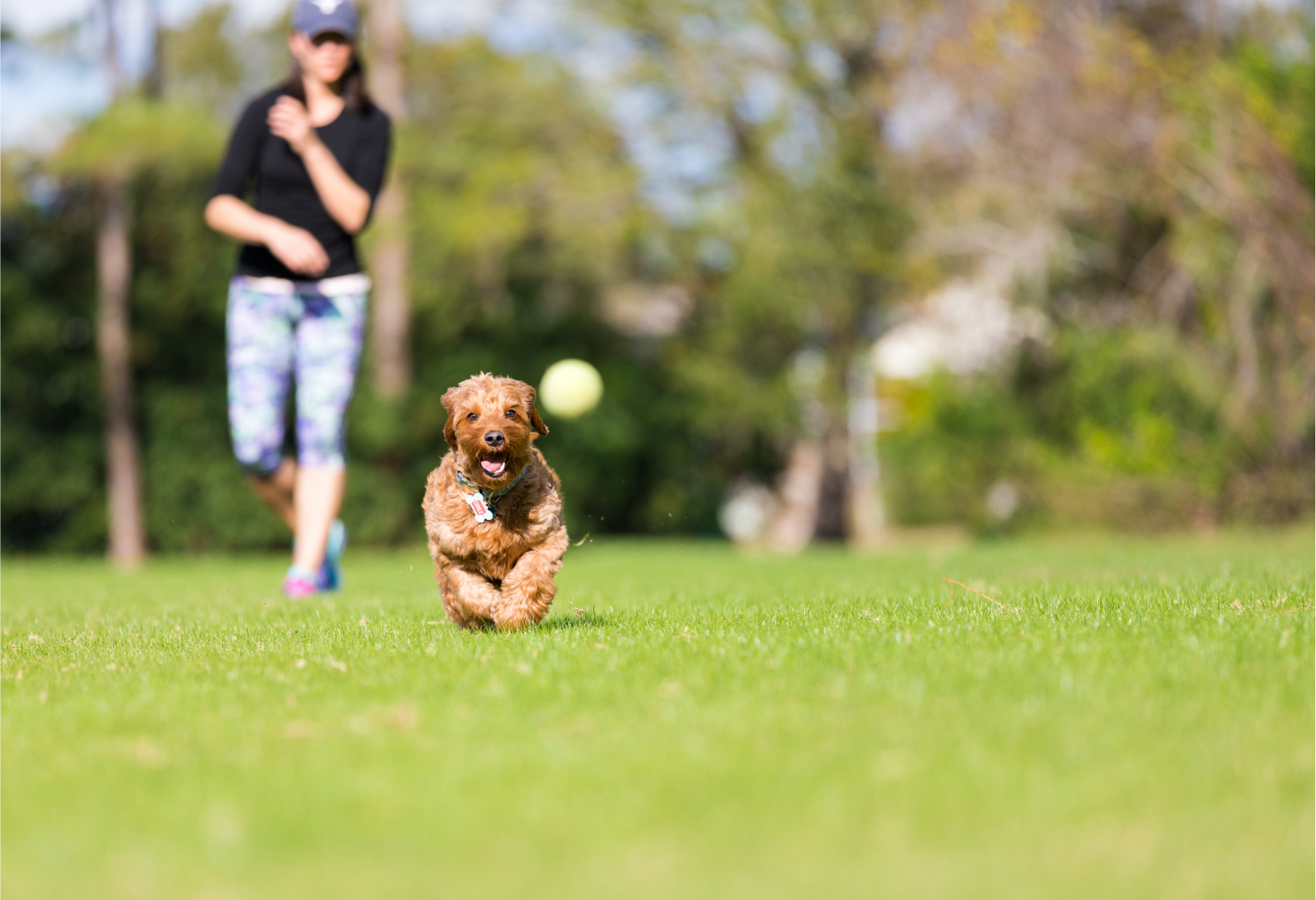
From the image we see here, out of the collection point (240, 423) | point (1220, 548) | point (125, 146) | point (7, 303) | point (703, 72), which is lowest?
point (1220, 548)

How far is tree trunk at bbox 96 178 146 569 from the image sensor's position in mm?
16922

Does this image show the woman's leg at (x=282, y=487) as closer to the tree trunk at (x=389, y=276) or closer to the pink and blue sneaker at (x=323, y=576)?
the pink and blue sneaker at (x=323, y=576)

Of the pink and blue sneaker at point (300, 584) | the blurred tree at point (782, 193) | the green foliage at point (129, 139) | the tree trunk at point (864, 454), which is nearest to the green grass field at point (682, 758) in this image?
the pink and blue sneaker at point (300, 584)

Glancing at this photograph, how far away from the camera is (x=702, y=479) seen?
23500 mm

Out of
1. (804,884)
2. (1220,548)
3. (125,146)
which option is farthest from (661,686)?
(125,146)

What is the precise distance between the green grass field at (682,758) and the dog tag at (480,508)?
18.2 inches

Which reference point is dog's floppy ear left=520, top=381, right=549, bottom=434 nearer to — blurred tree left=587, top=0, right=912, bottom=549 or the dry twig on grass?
the dry twig on grass

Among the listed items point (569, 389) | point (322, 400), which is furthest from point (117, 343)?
point (322, 400)

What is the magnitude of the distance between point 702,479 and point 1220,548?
11.2 m

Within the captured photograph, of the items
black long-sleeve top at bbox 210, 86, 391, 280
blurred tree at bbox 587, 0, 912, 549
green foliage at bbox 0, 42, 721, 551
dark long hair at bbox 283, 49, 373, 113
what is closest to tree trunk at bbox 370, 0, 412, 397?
green foliage at bbox 0, 42, 721, 551

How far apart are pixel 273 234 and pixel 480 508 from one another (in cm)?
249

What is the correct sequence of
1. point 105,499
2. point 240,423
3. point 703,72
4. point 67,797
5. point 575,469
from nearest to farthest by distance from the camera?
point 67,797, point 240,423, point 105,499, point 575,469, point 703,72

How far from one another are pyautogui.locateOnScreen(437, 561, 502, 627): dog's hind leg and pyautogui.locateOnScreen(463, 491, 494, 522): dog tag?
254 mm

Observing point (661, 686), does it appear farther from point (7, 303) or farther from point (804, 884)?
point (7, 303)
